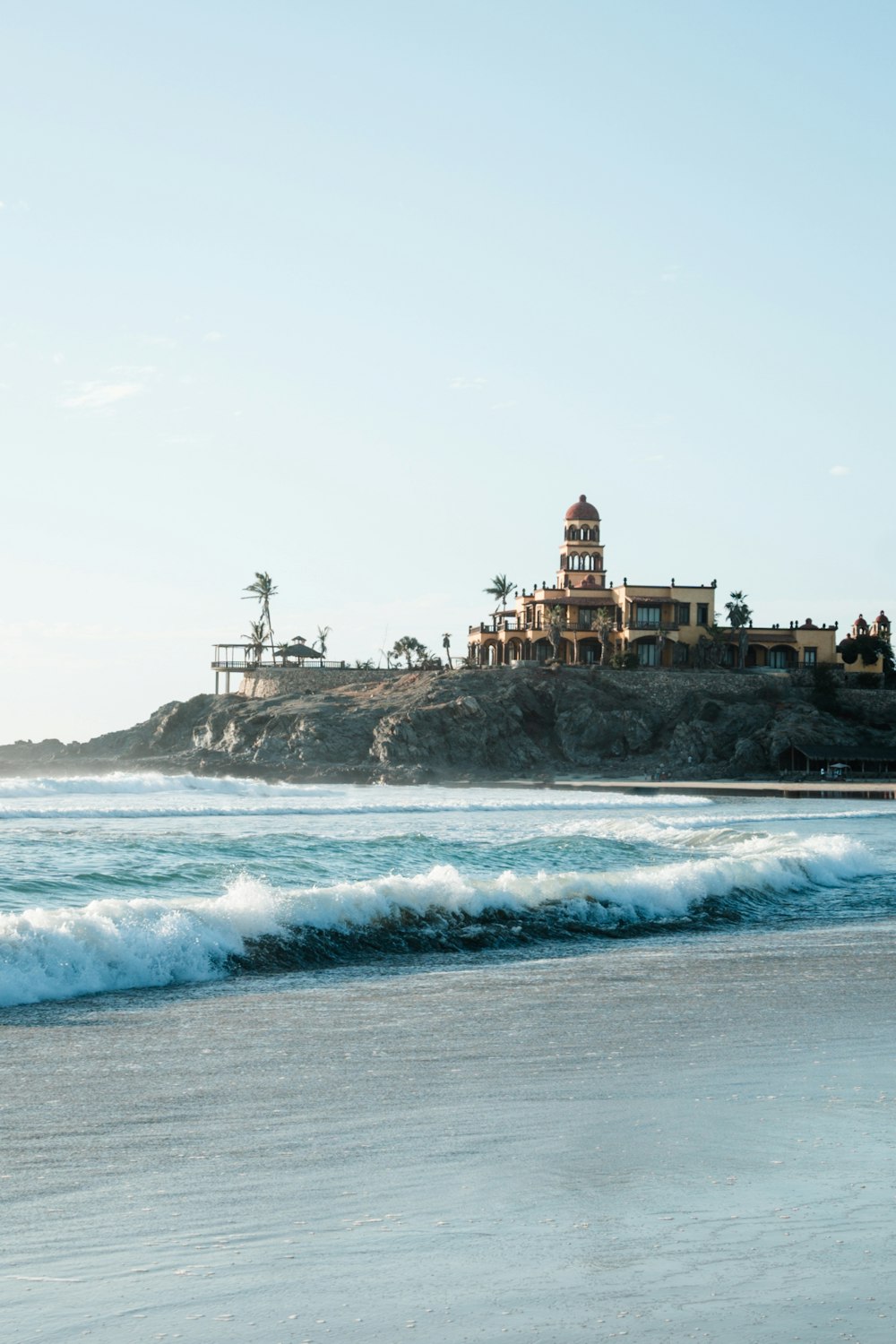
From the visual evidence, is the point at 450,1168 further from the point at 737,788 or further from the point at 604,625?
the point at 604,625

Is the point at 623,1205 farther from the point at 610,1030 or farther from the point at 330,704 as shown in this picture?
the point at 330,704

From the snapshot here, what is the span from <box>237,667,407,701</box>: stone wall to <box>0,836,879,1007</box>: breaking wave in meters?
78.0

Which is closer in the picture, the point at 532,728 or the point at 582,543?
the point at 532,728

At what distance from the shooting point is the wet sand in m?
5.68

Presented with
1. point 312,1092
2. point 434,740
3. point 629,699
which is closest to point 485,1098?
point 312,1092

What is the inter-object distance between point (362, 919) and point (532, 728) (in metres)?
73.3

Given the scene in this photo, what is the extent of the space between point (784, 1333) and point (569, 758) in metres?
83.9

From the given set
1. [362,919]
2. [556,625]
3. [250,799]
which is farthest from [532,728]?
[362,919]

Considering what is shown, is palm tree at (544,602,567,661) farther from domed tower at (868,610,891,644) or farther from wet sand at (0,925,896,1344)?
wet sand at (0,925,896,1344)

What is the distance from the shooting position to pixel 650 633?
97.9m

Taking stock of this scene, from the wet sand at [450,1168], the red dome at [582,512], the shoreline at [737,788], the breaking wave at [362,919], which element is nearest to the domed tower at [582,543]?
the red dome at [582,512]

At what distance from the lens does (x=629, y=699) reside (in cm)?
9262

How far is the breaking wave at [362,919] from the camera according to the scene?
46.3ft

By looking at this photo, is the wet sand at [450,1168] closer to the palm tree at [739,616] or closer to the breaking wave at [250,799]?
the breaking wave at [250,799]
